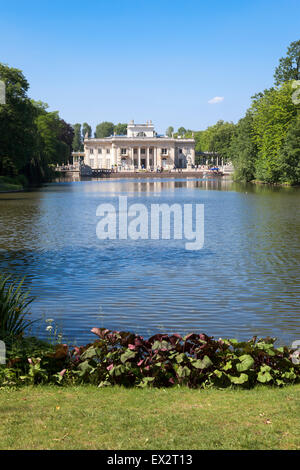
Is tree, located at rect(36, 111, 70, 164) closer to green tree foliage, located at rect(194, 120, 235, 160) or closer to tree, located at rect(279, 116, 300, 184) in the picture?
green tree foliage, located at rect(194, 120, 235, 160)

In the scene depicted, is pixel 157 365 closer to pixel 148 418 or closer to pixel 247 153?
pixel 148 418

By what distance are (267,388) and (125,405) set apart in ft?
5.77

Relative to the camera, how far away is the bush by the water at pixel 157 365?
670cm

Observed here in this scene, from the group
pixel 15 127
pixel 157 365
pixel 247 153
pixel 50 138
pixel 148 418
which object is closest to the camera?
pixel 148 418

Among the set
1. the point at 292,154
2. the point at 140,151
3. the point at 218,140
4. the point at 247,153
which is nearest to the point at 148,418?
the point at 292,154

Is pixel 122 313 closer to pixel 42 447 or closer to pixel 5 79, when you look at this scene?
pixel 42 447

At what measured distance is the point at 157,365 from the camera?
267 inches

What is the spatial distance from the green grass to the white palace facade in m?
159

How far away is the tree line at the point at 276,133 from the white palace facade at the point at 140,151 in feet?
279

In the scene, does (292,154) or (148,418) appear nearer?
(148,418)

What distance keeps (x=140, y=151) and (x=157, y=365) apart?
16562 cm

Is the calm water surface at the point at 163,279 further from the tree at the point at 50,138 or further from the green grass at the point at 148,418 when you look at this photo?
the tree at the point at 50,138

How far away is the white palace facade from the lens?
168 m

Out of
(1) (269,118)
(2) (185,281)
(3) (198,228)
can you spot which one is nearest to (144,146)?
(1) (269,118)
